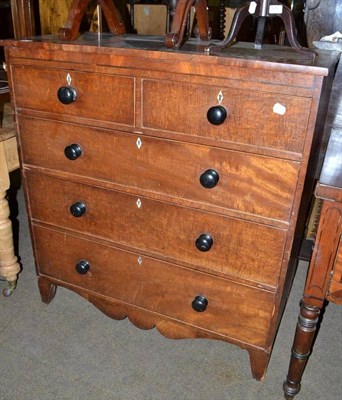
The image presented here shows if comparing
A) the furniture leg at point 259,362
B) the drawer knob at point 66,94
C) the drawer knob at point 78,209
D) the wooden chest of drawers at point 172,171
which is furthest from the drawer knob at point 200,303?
the drawer knob at point 66,94

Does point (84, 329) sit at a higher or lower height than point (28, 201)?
lower

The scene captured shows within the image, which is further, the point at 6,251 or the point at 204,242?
the point at 6,251

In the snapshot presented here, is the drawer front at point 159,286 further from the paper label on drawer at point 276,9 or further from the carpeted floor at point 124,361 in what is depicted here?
the paper label on drawer at point 276,9

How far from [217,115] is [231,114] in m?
0.04

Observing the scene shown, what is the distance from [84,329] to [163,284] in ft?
1.52

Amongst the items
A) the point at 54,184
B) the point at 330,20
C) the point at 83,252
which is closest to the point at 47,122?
the point at 54,184

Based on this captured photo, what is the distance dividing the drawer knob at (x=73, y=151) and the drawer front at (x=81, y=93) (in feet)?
0.33

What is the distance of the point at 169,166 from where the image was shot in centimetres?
123

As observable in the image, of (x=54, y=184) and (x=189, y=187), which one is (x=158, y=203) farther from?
(x=54, y=184)

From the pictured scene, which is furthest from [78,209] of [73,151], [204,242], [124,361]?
[124,361]

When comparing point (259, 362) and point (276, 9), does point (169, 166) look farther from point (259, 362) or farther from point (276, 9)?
point (259, 362)

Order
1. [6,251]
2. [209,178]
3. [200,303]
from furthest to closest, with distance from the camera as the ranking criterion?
[6,251] < [200,303] < [209,178]

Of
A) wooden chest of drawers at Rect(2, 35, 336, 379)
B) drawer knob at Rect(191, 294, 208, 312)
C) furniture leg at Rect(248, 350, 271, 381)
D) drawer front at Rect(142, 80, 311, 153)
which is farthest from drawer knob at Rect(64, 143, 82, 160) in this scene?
furniture leg at Rect(248, 350, 271, 381)

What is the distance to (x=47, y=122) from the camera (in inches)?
53.1
